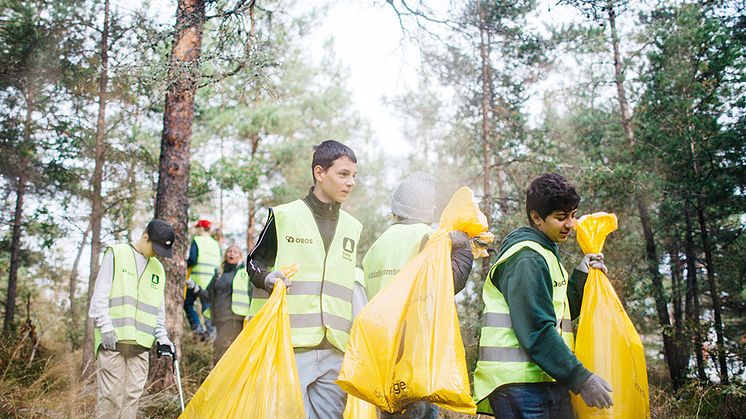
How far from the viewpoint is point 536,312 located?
2326 millimetres

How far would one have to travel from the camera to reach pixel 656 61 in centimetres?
930

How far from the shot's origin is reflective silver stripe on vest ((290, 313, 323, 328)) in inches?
116

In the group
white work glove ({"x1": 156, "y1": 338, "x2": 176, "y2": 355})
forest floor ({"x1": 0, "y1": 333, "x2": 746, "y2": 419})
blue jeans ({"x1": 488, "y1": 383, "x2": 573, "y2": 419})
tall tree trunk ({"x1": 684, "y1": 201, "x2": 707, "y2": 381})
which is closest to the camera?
blue jeans ({"x1": 488, "y1": 383, "x2": 573, "y2": 419})

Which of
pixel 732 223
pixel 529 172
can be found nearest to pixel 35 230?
pixel 529 172

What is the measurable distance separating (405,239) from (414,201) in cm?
27

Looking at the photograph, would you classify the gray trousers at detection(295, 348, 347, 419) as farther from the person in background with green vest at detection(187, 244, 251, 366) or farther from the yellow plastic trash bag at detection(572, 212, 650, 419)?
the person in background with green vest at detection(187, 244, 251, 366)

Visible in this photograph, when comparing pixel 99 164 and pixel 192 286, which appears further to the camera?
pixel 99 164

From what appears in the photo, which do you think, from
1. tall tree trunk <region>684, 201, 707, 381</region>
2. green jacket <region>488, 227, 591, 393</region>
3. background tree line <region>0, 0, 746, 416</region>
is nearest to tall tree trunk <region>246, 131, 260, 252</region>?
background tree line <region>0, 0, 746, 416</region>

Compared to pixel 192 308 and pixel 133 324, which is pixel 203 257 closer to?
pixel 192 308

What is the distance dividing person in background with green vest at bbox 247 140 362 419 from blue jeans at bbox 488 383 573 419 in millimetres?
885

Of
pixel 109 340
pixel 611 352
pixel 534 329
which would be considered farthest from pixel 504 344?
pixel 109 340

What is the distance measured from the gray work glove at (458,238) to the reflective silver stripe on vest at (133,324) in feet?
8.90

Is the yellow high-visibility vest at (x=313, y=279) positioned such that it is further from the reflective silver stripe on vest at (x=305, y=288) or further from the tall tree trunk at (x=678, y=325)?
the tall tree trunk at (x=678, y=325)

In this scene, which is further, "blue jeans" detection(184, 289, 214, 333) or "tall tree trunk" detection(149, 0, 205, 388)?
"blue jeans" detection(184, 289, 214, 333)
